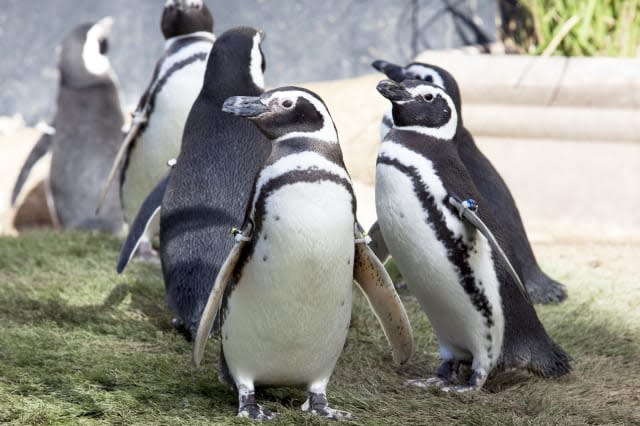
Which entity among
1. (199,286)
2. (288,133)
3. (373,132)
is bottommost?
(373,132)

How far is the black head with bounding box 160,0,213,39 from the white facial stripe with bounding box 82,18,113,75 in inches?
47.2

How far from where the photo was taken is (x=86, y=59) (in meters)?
4.78

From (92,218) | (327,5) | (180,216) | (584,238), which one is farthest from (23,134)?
(180,216)

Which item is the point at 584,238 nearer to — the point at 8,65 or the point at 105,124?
the point at 105,124

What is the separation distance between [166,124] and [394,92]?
1267 mm

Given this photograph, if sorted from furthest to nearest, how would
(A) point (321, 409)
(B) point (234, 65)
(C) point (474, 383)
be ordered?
(B) point (234, 65) → (C) point (474, 383) → (A) point (321, 409)

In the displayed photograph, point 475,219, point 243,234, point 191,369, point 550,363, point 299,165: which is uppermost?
point 299,165

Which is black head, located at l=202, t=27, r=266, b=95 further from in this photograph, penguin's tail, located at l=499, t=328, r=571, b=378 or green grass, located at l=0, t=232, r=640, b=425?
penguin's tail, located at l=499, t=328, r=571, b=378

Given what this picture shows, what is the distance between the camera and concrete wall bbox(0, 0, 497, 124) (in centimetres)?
581

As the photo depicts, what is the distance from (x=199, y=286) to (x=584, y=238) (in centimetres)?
242

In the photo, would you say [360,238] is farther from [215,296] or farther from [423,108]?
[423,108]

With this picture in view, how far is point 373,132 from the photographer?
16.3 feet

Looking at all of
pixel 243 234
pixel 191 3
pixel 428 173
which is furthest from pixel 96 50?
pixel 243 234

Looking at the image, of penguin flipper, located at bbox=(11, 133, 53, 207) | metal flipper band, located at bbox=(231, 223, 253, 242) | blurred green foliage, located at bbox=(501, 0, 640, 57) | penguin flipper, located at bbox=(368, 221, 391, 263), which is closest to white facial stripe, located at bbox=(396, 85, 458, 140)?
penguin flipper, located at bbox=(368, 221, 391, 263)
